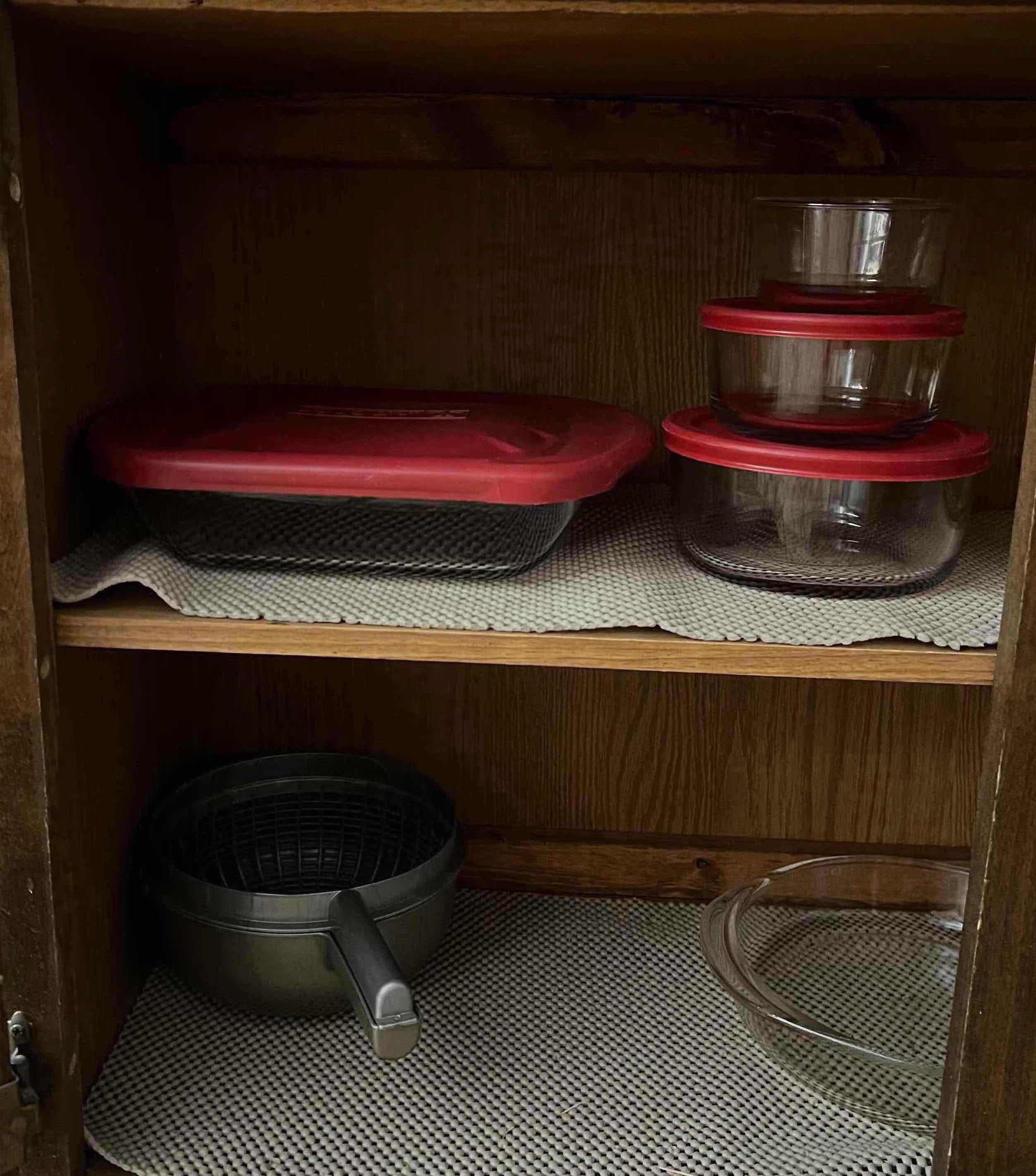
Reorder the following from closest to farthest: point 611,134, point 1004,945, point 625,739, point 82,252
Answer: point 1004,945
point 82,252
point 611,134
point 625,739

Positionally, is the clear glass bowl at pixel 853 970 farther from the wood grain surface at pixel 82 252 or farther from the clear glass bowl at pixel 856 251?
the wood grain surface at pixel 82 252

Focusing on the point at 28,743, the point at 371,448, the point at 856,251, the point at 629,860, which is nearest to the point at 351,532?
the point at 371,448

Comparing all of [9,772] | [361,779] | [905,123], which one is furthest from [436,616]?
[905,123]

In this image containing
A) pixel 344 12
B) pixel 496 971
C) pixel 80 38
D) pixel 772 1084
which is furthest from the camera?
pixel 496 971

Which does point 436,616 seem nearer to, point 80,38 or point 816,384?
point 816,384

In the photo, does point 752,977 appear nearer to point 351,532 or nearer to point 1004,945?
point 1004,945

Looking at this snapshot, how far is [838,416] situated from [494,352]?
0.33m

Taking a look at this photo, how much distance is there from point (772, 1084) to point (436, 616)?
1.42ft

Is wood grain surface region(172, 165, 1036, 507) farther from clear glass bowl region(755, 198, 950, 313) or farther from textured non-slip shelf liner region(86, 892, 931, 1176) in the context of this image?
textured non-slip shelf liner region(86, 892, 931, 1176)

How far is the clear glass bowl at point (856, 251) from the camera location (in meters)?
0.78

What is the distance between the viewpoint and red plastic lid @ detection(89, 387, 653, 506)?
75 centimetres

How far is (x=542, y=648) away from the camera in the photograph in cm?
73

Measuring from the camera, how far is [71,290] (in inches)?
31.3

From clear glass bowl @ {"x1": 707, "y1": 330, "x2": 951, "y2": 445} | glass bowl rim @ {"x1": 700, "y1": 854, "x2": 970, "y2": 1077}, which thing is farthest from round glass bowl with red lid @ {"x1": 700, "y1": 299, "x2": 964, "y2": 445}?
glass bowl rim @ {"x1": 700, "y1": 854, "x2": 970, "y2": 1077}
